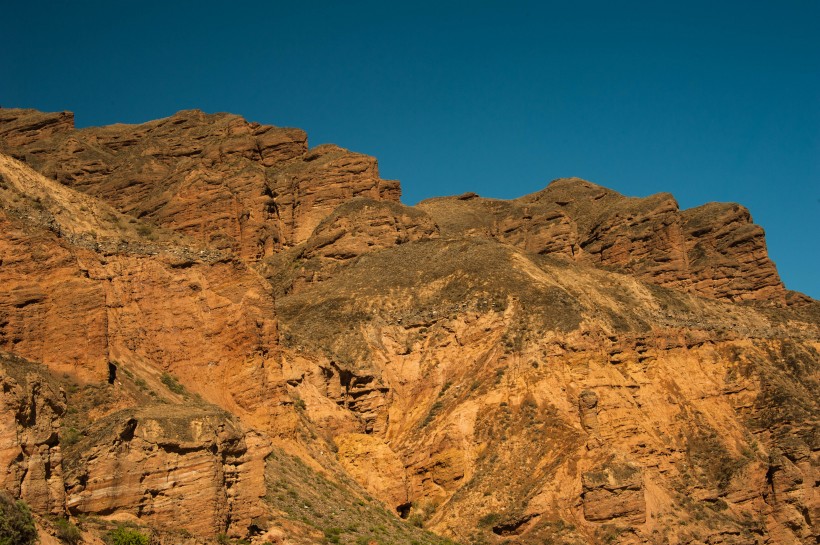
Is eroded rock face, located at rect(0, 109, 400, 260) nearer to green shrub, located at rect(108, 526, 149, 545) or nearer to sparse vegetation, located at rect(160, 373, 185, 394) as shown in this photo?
sparse vegetation, located at rect(160, 373, 185, 394)

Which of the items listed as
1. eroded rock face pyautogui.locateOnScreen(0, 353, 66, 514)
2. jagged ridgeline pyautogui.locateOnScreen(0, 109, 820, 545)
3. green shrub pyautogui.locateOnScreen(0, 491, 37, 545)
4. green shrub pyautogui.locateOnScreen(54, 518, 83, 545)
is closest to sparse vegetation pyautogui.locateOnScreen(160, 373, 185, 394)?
jagged ridgeline pyautogui.locateOnScreen(0, 109, 820, 545)

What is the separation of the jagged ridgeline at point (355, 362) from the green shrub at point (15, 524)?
7 centimetres

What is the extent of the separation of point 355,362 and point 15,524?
39002 millimetres

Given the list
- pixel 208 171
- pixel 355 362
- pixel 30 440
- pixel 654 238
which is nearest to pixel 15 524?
pixel 30 440

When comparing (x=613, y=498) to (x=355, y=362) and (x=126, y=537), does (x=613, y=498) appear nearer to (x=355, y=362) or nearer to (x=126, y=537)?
(x=355, y=362)

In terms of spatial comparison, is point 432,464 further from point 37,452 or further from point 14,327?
point 37,452

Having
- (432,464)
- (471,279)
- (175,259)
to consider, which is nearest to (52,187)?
(175,259)

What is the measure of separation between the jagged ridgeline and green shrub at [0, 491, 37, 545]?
69 mm

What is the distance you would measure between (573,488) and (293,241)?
131 feet

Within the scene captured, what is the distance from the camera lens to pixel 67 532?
65.0 ft

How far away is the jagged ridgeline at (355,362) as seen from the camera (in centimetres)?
2480

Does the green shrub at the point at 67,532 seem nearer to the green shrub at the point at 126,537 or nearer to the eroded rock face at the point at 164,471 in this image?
the green shrub at the point at 126,537

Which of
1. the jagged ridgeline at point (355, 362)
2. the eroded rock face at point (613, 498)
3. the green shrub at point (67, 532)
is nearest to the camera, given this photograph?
the green shrub at point (67, 532)

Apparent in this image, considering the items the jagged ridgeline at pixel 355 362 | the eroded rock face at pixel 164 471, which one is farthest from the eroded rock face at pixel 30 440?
the eroded rock face at pixel 164 471
